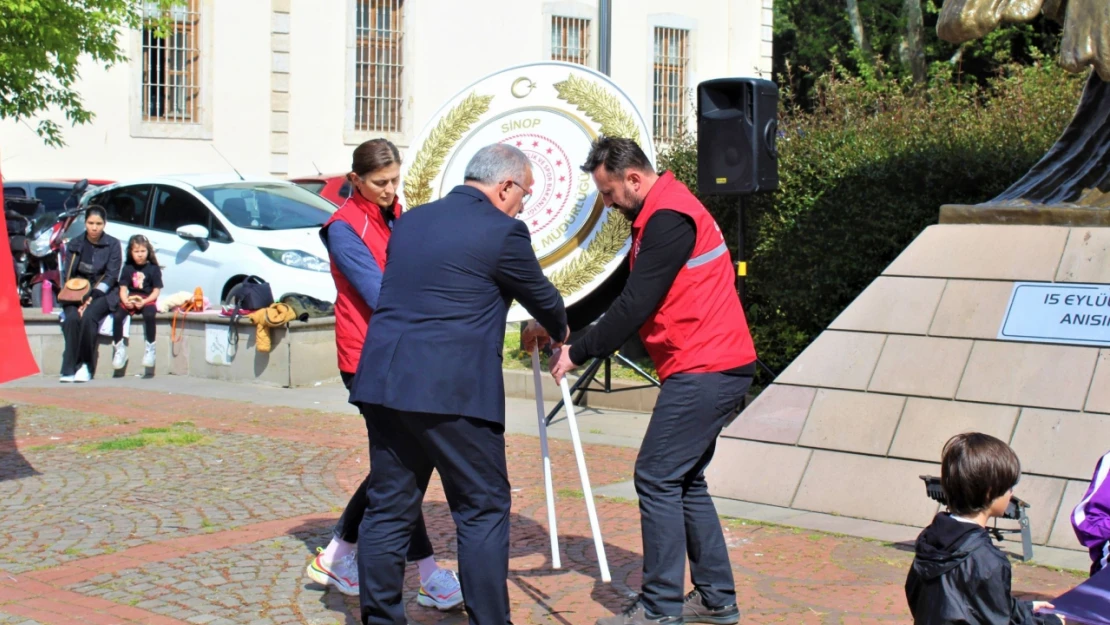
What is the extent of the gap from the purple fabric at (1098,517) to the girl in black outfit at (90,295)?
10.2 metres

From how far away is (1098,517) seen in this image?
13.6 ft

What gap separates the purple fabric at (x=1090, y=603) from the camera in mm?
3996

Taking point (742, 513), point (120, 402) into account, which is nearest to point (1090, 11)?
point (742, 513)

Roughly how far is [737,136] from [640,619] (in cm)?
527

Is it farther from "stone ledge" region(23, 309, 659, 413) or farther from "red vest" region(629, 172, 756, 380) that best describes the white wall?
"red vest" region(629, 172, 756, 380)

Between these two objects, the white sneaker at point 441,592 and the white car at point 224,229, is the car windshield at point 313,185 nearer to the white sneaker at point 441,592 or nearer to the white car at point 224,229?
the white car at point 224,229

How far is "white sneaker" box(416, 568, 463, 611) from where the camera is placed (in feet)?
17.2

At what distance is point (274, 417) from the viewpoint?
10.2m

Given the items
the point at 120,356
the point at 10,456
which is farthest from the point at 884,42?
the point at 10,456

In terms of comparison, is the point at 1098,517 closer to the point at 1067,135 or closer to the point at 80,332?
the point at 1067,135

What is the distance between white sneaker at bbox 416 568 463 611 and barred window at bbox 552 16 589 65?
22.6 meters

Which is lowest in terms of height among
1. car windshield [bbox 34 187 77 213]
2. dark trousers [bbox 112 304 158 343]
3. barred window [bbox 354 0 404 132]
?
dark trousers [bbox 112 304 158 343]

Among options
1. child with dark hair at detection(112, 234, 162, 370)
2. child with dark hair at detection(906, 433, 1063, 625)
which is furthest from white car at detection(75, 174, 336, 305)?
child with dark hair at detection(906, 433, 1063, 625)

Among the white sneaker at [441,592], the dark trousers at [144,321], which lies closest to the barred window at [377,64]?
the dark trousers at [144,321]
